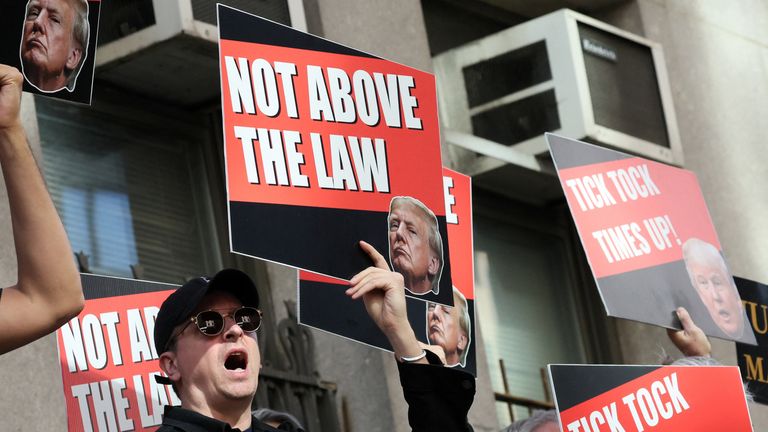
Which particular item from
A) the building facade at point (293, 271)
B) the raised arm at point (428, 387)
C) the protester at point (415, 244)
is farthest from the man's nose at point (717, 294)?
the raised arm at point (428, 387)

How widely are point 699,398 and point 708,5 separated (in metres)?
6.33

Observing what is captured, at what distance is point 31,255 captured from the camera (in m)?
3.15

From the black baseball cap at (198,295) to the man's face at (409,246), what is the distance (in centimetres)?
128

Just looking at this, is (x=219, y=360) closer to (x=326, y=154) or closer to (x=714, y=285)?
(x=326, y=154)

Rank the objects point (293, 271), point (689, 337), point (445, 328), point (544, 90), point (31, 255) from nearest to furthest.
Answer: point (31, 255) < point (445, 328) < point (689, 337) < point (293, 271) < point (544, 90)

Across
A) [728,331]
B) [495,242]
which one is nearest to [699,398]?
[728,331]

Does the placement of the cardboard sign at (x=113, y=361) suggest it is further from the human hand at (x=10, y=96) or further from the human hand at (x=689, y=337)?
the human hand at (x=689, y=337)

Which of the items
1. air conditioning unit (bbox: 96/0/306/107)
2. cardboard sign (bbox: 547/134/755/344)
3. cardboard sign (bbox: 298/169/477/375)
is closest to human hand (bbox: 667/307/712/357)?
cardboard sign (bbox: 547/134/755/344)

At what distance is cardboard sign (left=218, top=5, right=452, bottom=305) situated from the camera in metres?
5.19

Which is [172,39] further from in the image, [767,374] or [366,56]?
[767,374]

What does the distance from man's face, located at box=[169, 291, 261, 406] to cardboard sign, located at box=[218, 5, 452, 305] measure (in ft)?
2.56

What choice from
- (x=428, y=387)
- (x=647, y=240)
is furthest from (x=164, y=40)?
(x=428, y=387)

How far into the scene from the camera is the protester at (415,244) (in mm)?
5461

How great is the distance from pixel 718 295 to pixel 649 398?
4.88 feet
